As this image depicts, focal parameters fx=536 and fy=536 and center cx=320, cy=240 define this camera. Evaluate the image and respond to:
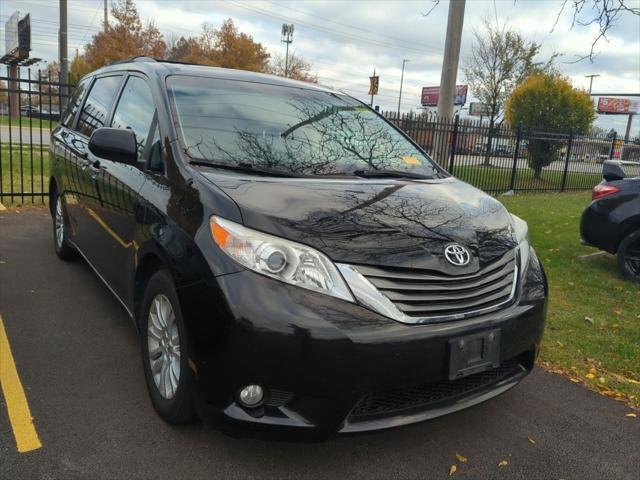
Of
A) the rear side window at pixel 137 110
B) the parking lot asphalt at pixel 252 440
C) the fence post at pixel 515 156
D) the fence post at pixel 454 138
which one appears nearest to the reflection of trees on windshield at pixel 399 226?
the parking lot asphalt at pixel 252 440

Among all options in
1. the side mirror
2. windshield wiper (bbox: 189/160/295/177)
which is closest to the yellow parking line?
the side mirror

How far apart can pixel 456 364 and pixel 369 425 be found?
453 mm

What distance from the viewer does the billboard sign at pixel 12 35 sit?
39044mm

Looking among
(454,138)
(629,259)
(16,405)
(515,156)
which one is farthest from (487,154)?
(16,405)

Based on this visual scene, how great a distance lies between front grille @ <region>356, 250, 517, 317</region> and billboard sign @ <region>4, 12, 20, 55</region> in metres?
43.4

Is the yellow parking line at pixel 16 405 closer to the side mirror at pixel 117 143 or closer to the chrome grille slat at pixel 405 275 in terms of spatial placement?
the side mirror at pixel 117 143

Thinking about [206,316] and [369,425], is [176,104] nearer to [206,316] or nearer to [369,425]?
[206,316]

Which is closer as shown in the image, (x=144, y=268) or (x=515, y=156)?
(x=144, y=268)

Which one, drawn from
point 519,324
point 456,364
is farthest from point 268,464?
point 519,324

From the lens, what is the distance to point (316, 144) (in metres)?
3.23

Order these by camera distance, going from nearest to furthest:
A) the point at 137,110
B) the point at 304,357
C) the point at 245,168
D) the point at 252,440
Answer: the point at 304,357 < the point at 252,440 < the point at 245,168 < the point at 137,110

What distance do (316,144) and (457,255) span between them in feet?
3.97

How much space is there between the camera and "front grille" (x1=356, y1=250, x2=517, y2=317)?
7.36ft

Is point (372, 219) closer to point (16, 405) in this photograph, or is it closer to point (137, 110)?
point (137, 110)
